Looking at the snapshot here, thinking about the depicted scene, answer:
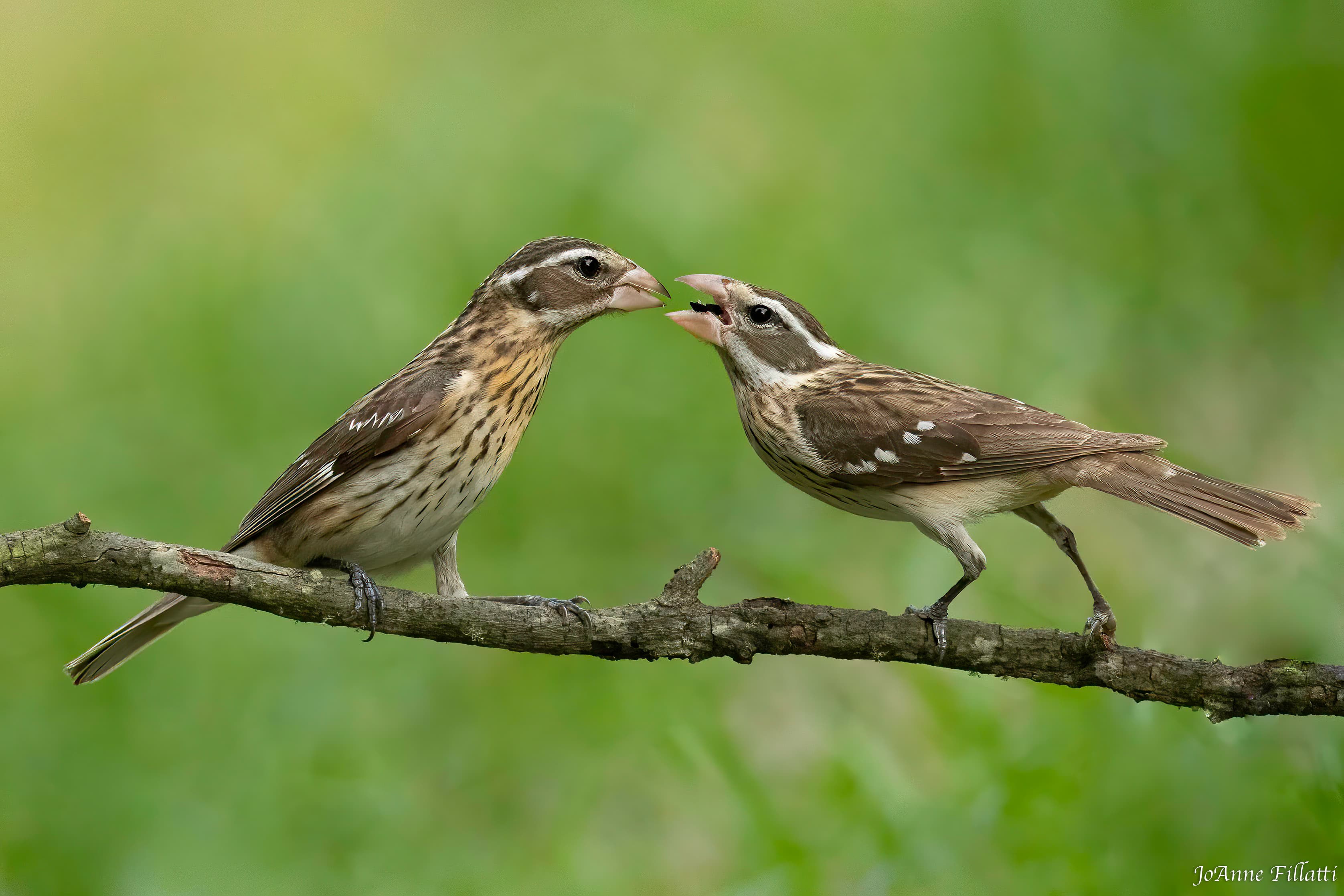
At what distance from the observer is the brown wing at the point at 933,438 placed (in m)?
4.82

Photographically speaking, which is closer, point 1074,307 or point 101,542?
point 101,542

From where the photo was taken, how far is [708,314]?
4996mm

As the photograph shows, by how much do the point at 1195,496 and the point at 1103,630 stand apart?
2.25 feet

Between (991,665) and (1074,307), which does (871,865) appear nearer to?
(991,665)

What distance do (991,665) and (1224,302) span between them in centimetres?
579

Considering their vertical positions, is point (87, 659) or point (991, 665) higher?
point (991, 665)

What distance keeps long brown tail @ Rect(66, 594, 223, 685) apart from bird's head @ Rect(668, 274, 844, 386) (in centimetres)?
240

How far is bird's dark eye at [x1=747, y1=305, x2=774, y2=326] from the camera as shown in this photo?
5207mm

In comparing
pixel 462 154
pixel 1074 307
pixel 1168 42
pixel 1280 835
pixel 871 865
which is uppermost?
pixel 1168 42

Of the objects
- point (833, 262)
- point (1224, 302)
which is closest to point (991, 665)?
point (833, 262)

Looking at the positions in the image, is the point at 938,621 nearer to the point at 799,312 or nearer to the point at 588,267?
the point at 799,312

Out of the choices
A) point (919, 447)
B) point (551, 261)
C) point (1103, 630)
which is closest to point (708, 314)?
point (551, 261)

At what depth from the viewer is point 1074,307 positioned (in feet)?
28.6
